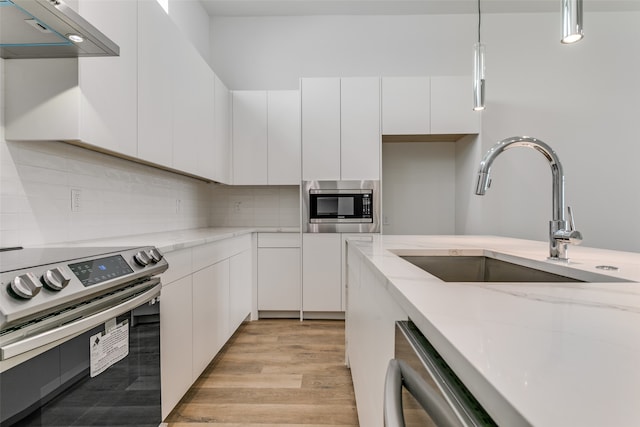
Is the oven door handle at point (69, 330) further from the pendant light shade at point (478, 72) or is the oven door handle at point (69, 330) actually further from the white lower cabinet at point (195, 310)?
the pendant light shade at point (478, 72)

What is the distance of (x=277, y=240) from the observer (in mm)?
3395

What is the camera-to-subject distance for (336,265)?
330 centimetres

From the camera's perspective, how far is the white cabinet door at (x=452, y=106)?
10.7ft

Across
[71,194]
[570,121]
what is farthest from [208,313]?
[570,121]

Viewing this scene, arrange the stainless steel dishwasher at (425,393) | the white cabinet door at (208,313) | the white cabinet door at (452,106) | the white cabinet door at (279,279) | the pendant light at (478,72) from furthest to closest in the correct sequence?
1. the white cabinet door at (279,279)
2. the white cabinet door at (452,106)
3. the white cabinet door at (208,313)
4. the pendant light at (478,72)
5. the stainless steel dishwasher at (425,393)

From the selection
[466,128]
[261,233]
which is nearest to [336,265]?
[261,233]

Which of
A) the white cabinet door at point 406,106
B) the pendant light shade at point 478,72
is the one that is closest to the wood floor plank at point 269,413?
the pendant light shade at point 478,72

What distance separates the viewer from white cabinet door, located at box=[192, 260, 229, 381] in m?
1.98

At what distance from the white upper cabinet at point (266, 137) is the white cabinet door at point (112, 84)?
67.5 inches

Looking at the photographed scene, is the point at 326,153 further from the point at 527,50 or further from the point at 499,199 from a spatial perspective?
the point at 527,50

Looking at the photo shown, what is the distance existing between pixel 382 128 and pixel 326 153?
0.59m

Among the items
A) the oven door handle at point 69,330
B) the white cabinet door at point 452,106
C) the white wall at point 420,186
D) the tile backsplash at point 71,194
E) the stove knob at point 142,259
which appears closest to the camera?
the oven door handle at point 69,330

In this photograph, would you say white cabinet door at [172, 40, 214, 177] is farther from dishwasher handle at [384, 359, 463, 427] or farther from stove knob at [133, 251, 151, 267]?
dishwasher handle at [384, 359, 463, 427]

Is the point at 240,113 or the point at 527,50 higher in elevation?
the point at 527,50
